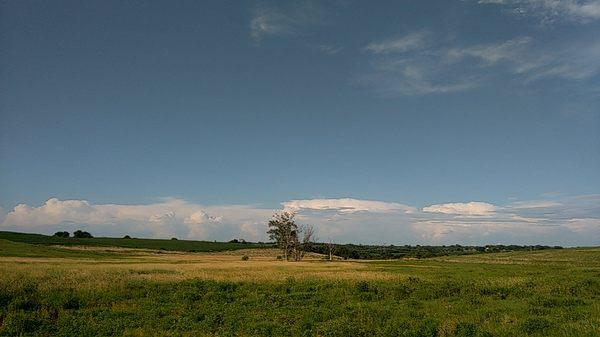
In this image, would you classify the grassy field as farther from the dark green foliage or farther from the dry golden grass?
the dry golden grass

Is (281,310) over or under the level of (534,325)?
under

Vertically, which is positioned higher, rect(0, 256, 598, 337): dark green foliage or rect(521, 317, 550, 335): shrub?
rect(521, 317, 550, 335): shrub

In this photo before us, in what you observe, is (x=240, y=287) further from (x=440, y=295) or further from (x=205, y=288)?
(x=440, y=295)

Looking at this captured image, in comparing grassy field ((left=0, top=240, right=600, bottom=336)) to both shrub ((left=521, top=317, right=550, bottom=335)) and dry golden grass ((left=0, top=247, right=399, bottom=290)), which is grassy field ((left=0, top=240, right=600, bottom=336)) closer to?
shrub ((left=521, top=317, right=550, bottom=335))

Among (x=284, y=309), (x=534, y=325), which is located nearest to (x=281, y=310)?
(x=284, y=309)

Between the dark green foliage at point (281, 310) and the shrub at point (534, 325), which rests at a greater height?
the shrub at point (534, 325)

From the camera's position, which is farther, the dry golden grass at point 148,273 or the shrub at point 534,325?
the dry golden grass at point 148,273

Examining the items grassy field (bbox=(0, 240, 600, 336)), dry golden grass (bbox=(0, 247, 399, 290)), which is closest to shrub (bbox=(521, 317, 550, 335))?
grassy field (bbox=(0, 240, 600, 336))

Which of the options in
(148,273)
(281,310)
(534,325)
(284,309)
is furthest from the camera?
(148,273)

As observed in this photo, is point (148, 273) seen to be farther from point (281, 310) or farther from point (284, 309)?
point (281, 310)

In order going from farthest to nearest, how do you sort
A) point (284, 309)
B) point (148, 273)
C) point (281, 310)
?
point (148, 273) → point (284, 309) → point (281, 310)

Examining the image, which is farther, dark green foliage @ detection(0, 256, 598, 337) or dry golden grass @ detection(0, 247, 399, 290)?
dry golden grass @ detection(0, 247, 399, 290)

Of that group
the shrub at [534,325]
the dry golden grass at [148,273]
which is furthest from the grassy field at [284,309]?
the dry golden grass at [148,273]

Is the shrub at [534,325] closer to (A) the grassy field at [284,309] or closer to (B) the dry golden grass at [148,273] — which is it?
(A) the grassy field at [284,309]
